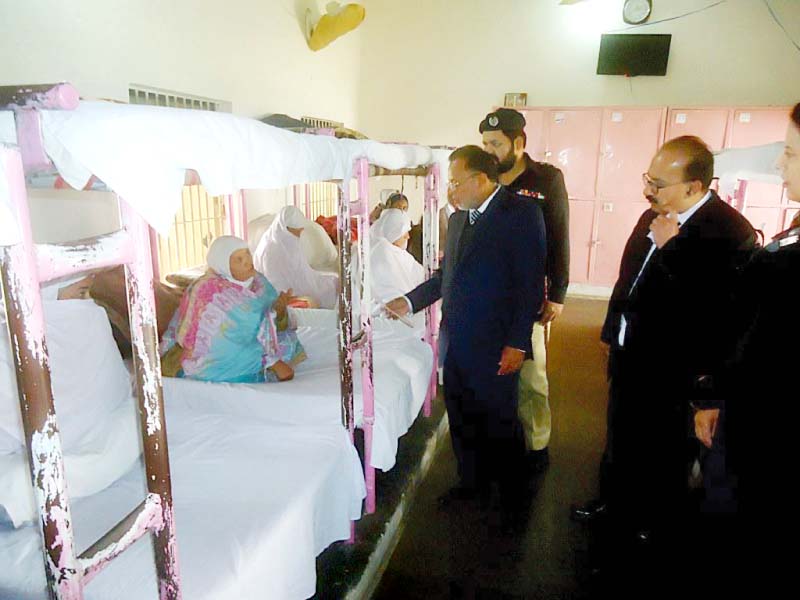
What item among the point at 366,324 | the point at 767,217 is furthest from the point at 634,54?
the point at 366,324

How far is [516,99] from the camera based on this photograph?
22.4 feet

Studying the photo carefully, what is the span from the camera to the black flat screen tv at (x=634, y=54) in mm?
6398

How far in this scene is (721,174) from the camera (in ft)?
10.7

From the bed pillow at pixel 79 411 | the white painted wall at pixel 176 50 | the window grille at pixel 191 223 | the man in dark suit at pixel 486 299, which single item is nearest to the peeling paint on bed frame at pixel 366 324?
the man in dark suit at pixel 486 299

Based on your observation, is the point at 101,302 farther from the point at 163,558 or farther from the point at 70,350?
the point at 163,558

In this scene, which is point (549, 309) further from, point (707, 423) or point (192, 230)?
point (192, 230)

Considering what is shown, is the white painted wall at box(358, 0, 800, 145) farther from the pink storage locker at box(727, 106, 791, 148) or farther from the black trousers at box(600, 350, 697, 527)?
the black trousers at box(600, 350, 697, 527)

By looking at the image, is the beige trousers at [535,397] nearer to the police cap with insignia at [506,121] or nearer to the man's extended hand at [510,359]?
the man's extended hand at [510,359]

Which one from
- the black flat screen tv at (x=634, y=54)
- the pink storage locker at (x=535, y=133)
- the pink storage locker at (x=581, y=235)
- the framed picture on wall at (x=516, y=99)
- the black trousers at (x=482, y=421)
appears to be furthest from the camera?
the framed picture on wall at (x=516, y=99)

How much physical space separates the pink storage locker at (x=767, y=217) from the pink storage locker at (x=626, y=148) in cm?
117

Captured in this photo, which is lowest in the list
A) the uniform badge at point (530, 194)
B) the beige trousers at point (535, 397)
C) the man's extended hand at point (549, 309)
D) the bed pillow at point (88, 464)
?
the beige trousers at point (535, 397)

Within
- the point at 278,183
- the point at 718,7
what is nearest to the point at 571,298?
the point at 718,7

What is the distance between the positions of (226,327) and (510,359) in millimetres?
1130

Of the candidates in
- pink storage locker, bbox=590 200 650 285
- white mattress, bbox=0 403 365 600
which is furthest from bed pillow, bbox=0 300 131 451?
pink storage locker, bbox=590 200 650 285
